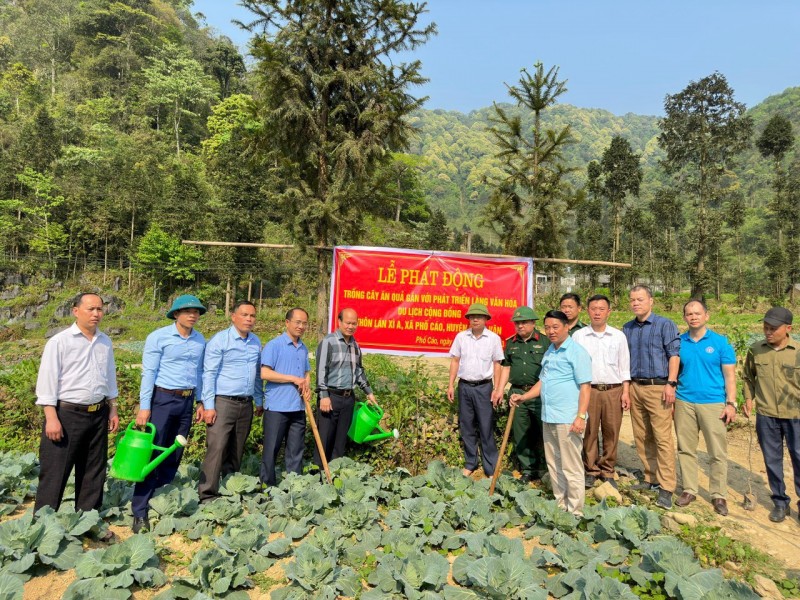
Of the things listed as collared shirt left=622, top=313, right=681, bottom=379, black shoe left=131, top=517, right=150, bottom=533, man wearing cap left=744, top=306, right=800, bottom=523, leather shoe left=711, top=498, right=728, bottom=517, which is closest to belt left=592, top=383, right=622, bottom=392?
collared shirt left=622, top=313, right=681, bottom=379

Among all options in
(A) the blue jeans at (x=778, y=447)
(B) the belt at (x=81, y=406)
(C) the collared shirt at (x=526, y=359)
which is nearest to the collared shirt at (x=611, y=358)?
(C) the collared shirt at (x=526, y=359)

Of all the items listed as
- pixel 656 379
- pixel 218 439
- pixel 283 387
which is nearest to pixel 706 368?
pixel 656 379

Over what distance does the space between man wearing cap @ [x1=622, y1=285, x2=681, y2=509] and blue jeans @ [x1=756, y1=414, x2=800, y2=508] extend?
0.79 metres

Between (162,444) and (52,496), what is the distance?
0.77 meters

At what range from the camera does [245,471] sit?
452 cm

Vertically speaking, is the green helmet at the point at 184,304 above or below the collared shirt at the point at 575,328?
above

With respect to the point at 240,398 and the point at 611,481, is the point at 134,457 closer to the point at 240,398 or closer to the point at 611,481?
the point at 240,398

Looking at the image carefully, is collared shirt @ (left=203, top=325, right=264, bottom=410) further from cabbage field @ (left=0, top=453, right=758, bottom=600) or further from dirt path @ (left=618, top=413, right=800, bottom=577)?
dirt path @ (left=618, top=413, right=800, bottom=577)

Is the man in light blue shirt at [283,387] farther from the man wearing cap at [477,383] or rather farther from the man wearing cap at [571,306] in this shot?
the man wearing cap at [571,306]

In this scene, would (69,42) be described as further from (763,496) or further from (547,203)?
(763,496)

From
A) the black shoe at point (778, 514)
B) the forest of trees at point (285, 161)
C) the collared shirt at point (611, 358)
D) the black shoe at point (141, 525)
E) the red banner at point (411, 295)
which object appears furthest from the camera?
the forest of trees at point (285, 161)

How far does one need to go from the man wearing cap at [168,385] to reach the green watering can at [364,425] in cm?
144

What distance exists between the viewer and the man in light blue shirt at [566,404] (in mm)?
3715

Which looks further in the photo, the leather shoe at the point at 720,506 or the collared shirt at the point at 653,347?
the collared shirt at the point at 653,347
